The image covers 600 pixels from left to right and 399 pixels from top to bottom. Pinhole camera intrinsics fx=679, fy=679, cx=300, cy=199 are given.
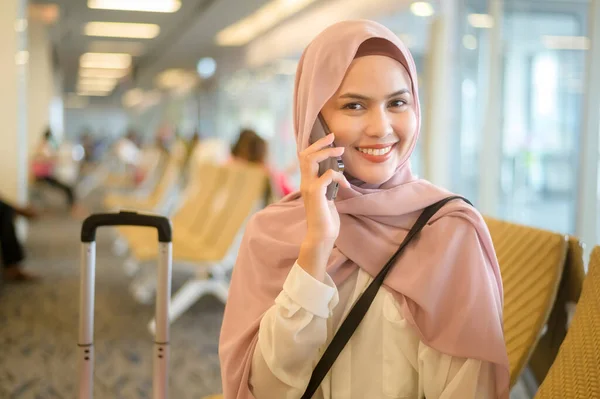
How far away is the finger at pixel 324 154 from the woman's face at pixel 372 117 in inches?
2.3

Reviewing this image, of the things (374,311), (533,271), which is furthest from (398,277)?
(533,271)

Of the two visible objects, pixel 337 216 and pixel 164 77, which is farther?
pixel 164 77

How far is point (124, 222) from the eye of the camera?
1.80 meters

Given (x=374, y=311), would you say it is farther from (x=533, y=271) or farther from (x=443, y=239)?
(x=533, y=271)

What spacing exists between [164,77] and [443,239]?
21.9 m

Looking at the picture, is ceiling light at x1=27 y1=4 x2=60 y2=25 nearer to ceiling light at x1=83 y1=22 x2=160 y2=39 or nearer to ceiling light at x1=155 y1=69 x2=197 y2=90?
ceiling light at x1=83 y1=22 x2=160 y2=39

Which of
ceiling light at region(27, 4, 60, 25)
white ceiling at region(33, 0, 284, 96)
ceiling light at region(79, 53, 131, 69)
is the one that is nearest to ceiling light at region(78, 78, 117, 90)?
ceiling light at region(79, 53, 131, 69)

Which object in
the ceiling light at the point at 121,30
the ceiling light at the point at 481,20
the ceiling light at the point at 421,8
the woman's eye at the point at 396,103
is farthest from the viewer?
the ceiling light at the point at 121,30

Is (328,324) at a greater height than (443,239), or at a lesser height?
lesser

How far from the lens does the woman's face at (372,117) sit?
1297mm

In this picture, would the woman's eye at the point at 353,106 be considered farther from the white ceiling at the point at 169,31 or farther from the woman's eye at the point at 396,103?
the white ceiling at the point at 169,31

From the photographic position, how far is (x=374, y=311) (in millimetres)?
1330

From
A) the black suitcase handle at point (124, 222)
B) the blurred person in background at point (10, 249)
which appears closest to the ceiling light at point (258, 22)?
the blurred person in background at point (10, 249)

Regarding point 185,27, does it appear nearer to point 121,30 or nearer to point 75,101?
point 121,30
